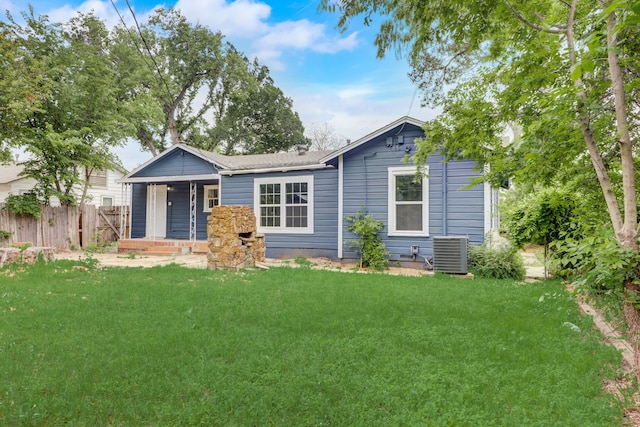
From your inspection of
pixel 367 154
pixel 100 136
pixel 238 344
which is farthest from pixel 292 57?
pixel 238 344

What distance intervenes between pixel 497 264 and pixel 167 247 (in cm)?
984

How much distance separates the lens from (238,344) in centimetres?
348

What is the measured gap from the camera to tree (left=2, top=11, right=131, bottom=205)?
35.6ft

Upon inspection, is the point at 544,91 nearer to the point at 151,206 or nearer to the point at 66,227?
the point at 151,206

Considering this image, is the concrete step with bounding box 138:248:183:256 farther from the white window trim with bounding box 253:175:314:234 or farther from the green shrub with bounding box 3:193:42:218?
the green shrub with bounding box 3:193:42:218

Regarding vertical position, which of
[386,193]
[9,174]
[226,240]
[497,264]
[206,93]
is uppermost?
[206,93]

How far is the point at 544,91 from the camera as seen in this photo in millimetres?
3273

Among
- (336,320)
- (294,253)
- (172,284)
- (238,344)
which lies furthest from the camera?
(294,253)

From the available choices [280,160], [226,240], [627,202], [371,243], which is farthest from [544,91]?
[280,160]

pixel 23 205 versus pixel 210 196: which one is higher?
pixel 210 196

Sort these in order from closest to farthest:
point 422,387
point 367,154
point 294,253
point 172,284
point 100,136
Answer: point 422,387, point 172,284, point 367,154, point 294,253, point 100,136

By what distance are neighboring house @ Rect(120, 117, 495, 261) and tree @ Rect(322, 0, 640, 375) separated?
10.5 ft

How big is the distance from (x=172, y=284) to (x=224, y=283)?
89cm

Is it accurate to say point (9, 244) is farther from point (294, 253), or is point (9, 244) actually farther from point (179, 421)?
point (179, 421)
